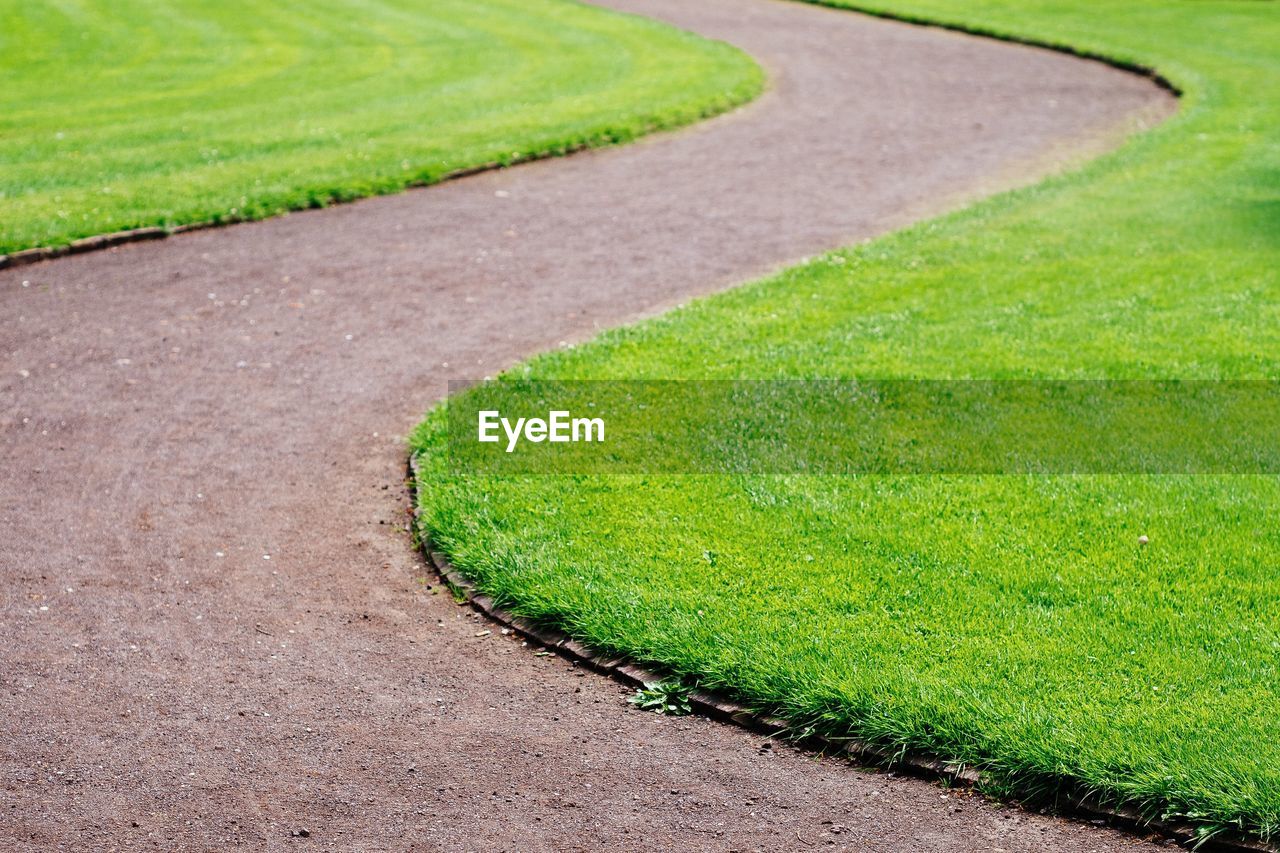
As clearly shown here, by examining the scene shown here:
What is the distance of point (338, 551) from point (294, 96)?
12.4 meters

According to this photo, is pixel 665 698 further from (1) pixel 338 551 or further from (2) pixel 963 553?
(1) pixel 338 551

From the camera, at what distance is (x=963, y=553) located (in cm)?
662

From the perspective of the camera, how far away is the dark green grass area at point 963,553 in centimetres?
532

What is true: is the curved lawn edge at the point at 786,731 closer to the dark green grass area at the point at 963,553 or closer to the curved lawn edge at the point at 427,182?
the dark green grass area at the point at 963,553

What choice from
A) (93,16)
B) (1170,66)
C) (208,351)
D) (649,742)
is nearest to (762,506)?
→ (649,742)

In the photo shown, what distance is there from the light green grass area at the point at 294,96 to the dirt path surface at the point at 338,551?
87cm

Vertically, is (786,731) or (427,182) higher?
(427,182)

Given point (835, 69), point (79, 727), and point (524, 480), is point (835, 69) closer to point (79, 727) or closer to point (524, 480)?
point (524, 480)

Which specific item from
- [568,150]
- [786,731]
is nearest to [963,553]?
[786,731]

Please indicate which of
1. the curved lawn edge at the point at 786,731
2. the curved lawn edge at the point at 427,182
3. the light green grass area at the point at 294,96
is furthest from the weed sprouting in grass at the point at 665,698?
the light green grass area at the point at 294,96

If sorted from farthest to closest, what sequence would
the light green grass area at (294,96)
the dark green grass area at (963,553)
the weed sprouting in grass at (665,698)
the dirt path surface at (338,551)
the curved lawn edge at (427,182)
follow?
the light green grass area at (294,96)
the curved lawn edge at (427,182)
the weed sprouting in grass at (665,698)
the dark green grass area at (963,553)
the dirt path surface at (338,551)

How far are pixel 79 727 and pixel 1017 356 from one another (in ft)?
20.5

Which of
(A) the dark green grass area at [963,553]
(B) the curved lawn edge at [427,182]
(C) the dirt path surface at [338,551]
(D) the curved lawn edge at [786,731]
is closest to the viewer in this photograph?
(D) the curved lawn edge at [786,731]

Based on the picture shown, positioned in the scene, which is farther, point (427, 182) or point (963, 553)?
point (427, 182)
